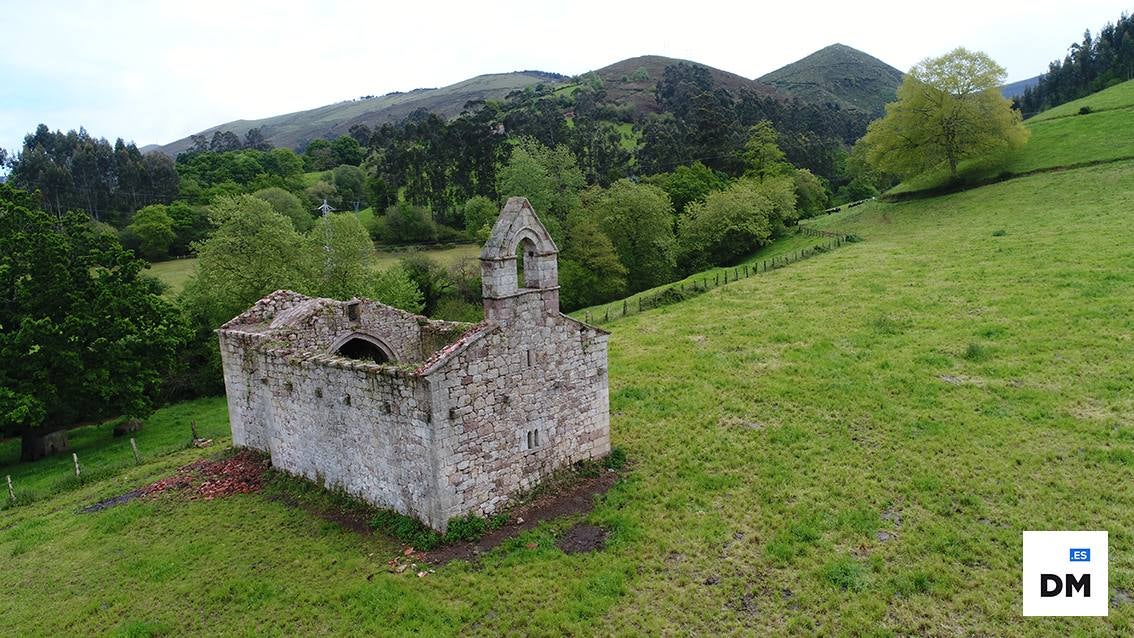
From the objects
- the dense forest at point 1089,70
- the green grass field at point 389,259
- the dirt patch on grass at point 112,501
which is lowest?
the dirt patch on grass at point 112,501

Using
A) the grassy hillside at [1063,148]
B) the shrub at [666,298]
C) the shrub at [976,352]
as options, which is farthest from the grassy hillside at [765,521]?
the grassy hillside at [1063,148]

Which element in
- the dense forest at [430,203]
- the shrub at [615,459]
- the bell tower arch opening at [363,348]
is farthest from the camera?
the dense forest at [430,203]

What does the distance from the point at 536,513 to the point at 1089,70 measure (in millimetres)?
135032

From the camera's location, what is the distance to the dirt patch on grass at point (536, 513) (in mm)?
12914

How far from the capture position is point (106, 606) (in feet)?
40.1

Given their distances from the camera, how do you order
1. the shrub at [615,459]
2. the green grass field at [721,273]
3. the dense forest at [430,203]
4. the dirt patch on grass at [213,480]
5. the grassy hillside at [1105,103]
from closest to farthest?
the shrub at [615,459]
the dirt patch on grass at [213,480]
the dense forest at [430,203]
the green grass field at [721,273]
the grassy hillside at [1105,103]

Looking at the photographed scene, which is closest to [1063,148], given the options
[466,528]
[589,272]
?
[589,272]

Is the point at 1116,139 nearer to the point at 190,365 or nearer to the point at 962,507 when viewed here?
the point at 962,507

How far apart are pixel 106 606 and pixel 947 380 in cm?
2175

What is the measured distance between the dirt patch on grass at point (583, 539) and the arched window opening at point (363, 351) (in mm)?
9235

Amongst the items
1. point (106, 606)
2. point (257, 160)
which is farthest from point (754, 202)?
point (257, 160)

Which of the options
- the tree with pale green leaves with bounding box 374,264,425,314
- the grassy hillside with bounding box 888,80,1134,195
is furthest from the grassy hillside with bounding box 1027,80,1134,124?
the tree with pale green leaves with bounding box 374,264,425,314

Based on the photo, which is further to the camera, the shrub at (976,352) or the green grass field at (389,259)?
the green grass field at (389,259)

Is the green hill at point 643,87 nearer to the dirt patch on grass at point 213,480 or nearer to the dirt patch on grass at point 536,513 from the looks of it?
the dirt patch on grass at point 213,480
